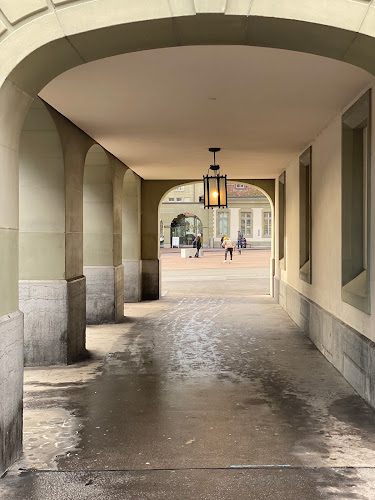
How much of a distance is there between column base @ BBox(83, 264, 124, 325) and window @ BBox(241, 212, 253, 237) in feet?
125

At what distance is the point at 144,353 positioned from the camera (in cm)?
812

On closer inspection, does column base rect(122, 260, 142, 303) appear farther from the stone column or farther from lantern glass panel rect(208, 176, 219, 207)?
lantern glass panel rect(208, 176, 219, 207)

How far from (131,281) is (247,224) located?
34.8 metres

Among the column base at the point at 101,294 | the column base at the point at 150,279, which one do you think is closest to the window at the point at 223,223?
the column base at the point at 150,279

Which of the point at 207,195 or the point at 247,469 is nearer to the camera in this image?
the point at 247,469

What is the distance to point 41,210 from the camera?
7492 millimetres

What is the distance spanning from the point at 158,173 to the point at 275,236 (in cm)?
366

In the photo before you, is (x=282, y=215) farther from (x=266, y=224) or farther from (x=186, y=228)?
(x=186, y=228)

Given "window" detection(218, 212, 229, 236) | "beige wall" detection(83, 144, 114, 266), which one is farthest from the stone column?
"window" detection(218, 212, 229, 236)

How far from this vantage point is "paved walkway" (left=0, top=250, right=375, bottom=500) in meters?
3.80

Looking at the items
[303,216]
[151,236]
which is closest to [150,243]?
[151,236]

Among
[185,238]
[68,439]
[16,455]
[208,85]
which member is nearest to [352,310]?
[208,85]

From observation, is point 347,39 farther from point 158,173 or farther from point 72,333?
point 158,173

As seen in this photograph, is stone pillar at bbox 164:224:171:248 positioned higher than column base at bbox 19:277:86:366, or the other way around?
stone pillar at bbox 164:224:171:248
